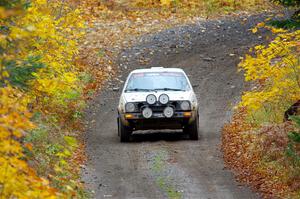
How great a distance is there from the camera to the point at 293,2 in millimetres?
13547

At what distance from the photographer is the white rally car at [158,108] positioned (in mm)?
18891

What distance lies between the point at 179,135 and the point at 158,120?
1.98 meters

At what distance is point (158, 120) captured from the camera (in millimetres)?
18969

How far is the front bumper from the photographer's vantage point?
746 inches

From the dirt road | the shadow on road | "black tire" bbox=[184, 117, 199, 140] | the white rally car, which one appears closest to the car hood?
the white rally car

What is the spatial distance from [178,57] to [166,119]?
1406cm

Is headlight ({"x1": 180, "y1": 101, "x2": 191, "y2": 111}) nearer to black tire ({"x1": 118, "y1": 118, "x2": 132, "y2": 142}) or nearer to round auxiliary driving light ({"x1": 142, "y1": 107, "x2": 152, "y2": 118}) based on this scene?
round auxiliary driving light ({"x1": 142, "y1": 107, "x2": 152, "y2": 118})

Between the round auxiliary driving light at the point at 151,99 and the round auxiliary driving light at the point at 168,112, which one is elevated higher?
the round auxiliary driving light at the point at 151,99

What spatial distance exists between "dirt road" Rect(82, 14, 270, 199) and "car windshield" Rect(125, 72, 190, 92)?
4.34ft

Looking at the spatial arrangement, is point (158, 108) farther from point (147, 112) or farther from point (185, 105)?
point (185, 105)

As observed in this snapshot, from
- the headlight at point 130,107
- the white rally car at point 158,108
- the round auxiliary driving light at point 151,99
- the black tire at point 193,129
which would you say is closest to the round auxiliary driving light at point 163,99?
the white rally car at point 158,108

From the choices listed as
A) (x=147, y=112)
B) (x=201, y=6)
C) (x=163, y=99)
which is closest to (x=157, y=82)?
(x=163, y=99)

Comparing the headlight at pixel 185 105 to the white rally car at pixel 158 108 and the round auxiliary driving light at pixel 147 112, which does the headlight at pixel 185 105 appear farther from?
the round auxiliary driving light at pixel 147 112

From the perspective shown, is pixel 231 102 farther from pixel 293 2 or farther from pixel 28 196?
pixel 28 196
